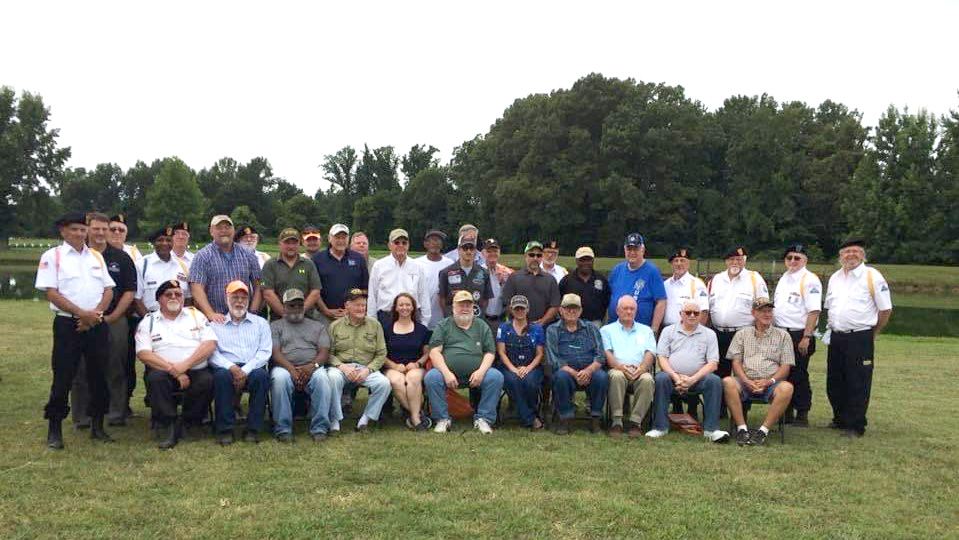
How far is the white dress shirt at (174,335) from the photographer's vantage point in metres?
5.92

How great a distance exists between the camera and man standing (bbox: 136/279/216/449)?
19.0 feet

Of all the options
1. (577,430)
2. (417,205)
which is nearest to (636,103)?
(417,205)

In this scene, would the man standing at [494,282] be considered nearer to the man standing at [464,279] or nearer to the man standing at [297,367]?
the man standing at [464,279]

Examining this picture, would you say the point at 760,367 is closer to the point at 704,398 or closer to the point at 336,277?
the point at 704,398

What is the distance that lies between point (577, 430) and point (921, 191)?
4266 cm

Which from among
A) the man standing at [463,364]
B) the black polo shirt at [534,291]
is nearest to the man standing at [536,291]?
the black polo shirt at [534,291]

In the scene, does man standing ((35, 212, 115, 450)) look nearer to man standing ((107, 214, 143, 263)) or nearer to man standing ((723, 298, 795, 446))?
man standing ((107, 214, 143, 263))

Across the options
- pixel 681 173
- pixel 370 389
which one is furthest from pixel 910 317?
pixel 681 173

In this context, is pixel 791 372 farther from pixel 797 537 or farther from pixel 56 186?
pixel 56 186

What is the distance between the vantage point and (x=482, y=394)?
6629 mm

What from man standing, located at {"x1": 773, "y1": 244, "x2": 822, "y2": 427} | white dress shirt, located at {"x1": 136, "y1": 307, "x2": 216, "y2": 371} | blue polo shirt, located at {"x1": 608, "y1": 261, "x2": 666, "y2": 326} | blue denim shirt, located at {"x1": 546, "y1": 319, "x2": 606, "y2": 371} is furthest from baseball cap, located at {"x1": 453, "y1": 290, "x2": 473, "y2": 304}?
man standing, located at {"x1": 773, "y1": 244, "x2": 822, "y2": 427}

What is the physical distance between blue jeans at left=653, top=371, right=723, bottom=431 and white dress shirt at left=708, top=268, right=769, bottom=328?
2.71 feet

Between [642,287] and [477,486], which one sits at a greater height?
[642,287]

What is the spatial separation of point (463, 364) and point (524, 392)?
0.61 metres
